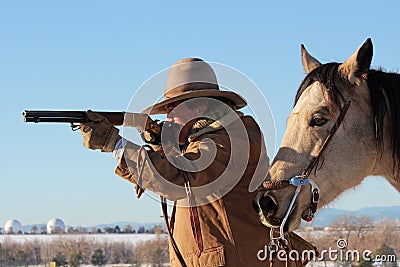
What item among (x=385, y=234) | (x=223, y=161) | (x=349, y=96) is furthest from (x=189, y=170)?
Answer: (x=385, y=234)

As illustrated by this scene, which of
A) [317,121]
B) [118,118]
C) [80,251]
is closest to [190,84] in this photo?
[118,118]

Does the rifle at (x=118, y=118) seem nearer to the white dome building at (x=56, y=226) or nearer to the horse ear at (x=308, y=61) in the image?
the horse ear at (x=308, y=61)

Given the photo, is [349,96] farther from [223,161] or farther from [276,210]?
[223,161]

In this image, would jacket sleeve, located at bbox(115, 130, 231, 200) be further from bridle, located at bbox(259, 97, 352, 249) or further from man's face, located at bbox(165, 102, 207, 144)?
bridle, located at bbox(259, 97, 352, 249)

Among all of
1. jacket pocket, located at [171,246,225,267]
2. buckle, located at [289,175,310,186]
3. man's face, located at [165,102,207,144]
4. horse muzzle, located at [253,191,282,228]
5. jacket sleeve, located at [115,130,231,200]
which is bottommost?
jacket pocket, located at [171,246,225,267]

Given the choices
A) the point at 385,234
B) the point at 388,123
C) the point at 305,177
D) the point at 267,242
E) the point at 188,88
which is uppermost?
the point at 188,88

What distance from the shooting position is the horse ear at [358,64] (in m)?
3.94

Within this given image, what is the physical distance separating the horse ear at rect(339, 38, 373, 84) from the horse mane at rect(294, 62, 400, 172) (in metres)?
0.04

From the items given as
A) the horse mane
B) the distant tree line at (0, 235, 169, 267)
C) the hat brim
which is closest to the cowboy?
the hat brim

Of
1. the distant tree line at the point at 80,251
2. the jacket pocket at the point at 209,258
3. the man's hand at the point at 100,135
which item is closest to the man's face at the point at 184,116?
the man's hand at the point at 100,135

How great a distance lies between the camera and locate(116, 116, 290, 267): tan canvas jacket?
4637mm

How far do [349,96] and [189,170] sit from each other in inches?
41.9

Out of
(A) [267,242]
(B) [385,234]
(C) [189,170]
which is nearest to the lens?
(C) [189,170]

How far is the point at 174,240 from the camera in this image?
16.5ft
